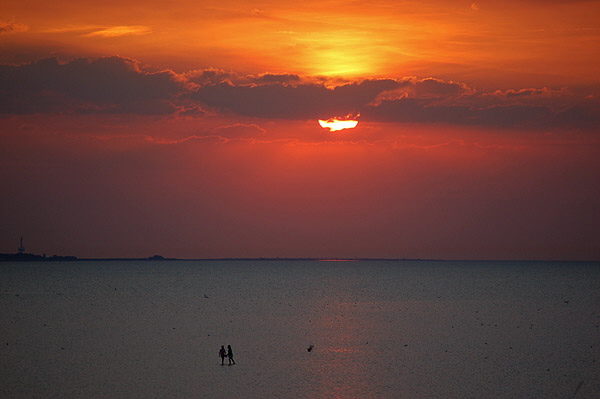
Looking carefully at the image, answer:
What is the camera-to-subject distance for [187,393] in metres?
51.3

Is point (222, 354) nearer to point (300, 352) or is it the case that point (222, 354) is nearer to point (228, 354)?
point (228, 354)

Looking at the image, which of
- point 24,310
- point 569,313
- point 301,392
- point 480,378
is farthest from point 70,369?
point 569,313

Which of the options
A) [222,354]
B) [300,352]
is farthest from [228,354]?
[300,352]

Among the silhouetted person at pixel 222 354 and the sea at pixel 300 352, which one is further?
the silhouetted person at pixel 222 354

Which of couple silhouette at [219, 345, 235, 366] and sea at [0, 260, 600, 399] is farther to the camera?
couple silhouette at [219, 345, 235, 366]

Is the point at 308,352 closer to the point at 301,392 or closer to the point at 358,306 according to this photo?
the point at 301,392

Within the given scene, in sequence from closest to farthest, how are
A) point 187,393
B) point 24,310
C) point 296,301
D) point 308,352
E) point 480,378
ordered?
point 187,393 → point 480,378 → point 308,352 → point 24,310 → point 296,301

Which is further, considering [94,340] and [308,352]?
[94,340]

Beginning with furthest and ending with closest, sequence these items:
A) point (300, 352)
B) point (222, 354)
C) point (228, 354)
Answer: point (300, 352) < point (228, 354) < point (222, 354)

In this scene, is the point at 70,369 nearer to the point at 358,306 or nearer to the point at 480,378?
the point at 480,378

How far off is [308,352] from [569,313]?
60.3m

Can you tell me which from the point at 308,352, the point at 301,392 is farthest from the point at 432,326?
the point at 301,392

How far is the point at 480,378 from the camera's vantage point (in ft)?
189

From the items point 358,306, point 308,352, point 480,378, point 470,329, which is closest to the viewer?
point 480,378
